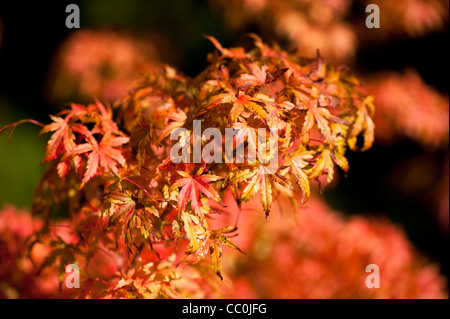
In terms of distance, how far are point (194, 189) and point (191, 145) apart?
0.51 feet

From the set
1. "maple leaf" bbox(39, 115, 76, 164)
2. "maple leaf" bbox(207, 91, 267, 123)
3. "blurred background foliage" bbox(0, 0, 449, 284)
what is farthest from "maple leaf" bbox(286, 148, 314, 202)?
"blurred background foliage" bbox(0, 0, 449, 284)

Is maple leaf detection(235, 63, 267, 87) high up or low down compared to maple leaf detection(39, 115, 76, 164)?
up

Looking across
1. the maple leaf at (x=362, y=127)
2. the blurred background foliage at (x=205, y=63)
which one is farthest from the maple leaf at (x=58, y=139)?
the blurred background foliage at (x=205, y=63)

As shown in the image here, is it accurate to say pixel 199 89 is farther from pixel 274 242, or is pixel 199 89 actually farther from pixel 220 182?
pixel 274 242

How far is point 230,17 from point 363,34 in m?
1.20

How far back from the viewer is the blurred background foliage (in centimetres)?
371

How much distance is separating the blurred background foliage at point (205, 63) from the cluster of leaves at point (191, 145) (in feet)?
6.31

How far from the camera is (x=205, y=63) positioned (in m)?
4.53

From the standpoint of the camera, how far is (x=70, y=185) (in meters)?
1.54

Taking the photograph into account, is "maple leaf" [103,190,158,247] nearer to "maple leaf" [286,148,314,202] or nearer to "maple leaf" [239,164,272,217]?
"maple leaf" [239,164,272,217]

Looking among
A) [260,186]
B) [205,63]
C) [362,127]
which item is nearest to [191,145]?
[260,186]

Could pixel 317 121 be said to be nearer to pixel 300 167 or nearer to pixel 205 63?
pixel 300 167
